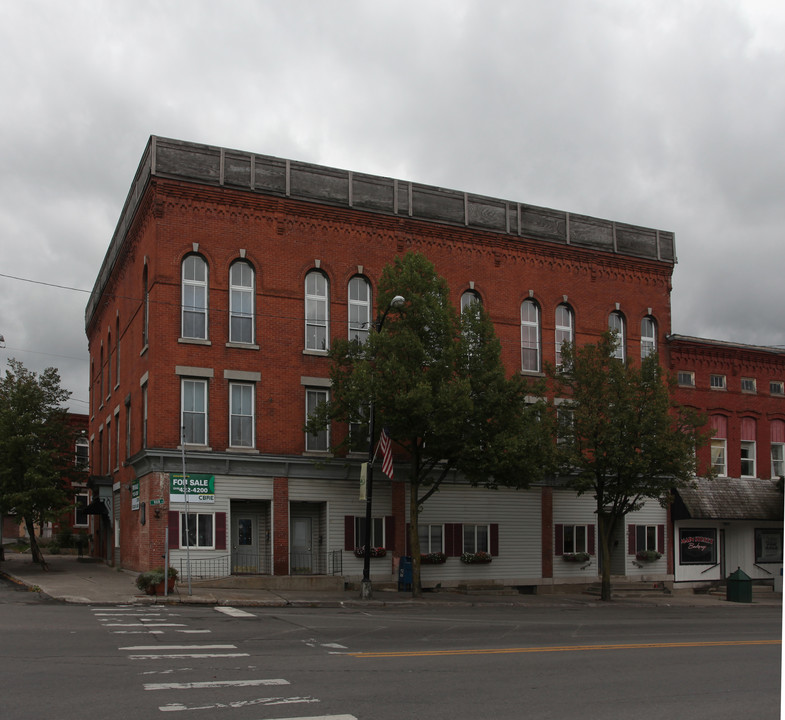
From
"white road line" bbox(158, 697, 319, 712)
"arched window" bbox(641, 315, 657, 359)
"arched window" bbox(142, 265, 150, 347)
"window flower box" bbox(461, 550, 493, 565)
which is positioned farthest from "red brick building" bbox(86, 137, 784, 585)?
"white road line" bbox(158, 697, 319, 712)

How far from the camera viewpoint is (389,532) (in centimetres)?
3044

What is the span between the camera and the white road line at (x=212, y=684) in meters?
10.5

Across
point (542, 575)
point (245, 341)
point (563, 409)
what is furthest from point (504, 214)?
point (542, 575)

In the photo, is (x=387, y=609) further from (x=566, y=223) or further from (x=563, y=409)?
(x=566, y=223)

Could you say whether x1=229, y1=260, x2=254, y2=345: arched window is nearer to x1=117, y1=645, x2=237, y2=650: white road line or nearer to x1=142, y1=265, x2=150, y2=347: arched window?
x1=142, y1=265, x2=150, y2=347: arched window

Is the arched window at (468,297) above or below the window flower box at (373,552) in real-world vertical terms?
above

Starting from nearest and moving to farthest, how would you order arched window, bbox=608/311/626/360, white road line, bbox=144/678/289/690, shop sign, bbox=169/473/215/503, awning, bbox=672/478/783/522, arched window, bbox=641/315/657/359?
1. white road line, bbox=144/678/289/690
2. shop sign, bbox=169/473/215/503
3. awning, bbox=672/478/783/522
4. arched window, bbox=608/311/626/360
5. arched window, bbox=641/315/657/359

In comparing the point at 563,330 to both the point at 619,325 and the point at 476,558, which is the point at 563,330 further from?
the point at 476,558

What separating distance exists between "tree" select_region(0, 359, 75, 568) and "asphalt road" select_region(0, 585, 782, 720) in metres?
14.0

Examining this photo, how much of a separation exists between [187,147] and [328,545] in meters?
14.0

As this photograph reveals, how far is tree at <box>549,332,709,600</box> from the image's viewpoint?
28156mm

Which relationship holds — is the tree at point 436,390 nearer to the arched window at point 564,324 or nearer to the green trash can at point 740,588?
the arched window at point 564,324

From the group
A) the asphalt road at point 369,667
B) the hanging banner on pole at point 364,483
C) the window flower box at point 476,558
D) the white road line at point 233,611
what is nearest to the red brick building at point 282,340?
the window flower box at point 476,558

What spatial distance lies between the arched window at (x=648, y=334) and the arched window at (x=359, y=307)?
12.8m
